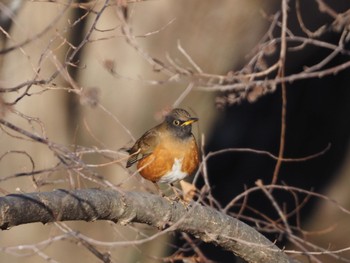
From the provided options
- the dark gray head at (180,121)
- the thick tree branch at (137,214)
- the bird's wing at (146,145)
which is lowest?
the thick tree branch at (137,214)

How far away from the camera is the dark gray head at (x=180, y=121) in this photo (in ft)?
17.3

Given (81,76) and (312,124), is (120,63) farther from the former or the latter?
(312,124)

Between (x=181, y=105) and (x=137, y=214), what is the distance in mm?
3847

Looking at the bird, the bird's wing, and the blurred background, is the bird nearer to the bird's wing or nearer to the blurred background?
the bird's wing

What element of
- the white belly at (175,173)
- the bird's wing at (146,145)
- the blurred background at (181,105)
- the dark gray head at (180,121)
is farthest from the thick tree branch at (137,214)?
the blurred background at (181,105)

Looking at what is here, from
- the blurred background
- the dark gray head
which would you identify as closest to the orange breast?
the dark gray head

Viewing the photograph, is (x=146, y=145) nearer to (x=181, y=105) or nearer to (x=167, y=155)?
(x=167, y=155)

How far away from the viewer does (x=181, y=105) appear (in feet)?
25.2

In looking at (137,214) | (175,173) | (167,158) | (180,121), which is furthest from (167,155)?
(137,214)

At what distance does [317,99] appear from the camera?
27.0 feet

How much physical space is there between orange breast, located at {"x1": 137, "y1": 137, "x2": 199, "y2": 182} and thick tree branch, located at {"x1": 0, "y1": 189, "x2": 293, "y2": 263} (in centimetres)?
69

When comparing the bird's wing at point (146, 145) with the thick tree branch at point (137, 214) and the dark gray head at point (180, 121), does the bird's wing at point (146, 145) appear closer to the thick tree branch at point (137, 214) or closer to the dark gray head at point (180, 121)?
the dark gray head at point (180, 121)

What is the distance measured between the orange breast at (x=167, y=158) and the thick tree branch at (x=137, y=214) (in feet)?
2.27

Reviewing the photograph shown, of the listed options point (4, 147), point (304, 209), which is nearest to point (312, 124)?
point (304, 209)
